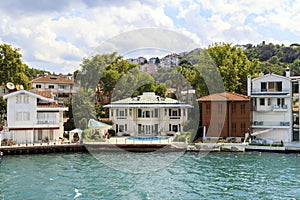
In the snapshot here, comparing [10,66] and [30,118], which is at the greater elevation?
[10,66]

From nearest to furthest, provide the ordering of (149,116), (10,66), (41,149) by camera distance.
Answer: (41,149)
(149,116)
(10,66)

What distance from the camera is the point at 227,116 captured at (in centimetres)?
4259

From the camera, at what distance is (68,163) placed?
106ft

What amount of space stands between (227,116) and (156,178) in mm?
18285

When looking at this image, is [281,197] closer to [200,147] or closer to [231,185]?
[231,185]

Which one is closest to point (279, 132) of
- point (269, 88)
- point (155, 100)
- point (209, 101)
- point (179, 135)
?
point (269, 88)

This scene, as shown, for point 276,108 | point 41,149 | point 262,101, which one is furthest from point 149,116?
point 276,108

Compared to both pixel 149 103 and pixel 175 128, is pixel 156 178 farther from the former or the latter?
pixel 149 103

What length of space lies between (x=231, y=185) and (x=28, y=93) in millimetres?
24307

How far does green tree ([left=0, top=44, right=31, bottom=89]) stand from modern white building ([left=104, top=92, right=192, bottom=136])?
13550mm

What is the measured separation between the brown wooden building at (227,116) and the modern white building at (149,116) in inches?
180

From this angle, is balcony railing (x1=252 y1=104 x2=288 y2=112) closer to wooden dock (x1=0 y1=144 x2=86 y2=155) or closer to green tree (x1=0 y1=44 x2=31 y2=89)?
wooden dock (x1=0 y1=144 x2=86 y2=155)

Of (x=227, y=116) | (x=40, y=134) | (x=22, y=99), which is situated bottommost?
(x=40, y=134)

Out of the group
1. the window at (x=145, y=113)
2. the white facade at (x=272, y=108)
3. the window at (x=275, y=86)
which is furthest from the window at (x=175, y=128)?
the window at (x=275, y=86)
